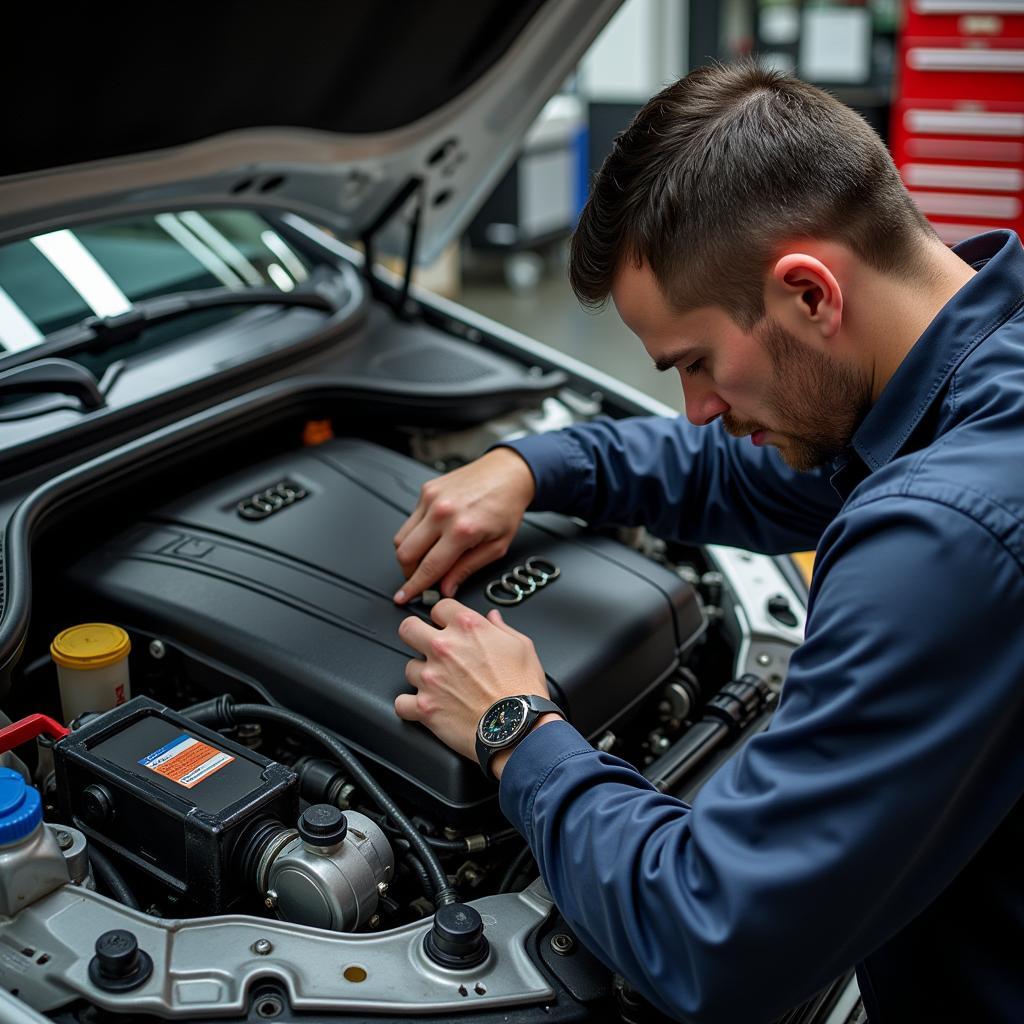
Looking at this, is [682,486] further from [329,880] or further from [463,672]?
[329,880]

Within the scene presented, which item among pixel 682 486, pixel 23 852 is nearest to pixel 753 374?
pixel 682 486

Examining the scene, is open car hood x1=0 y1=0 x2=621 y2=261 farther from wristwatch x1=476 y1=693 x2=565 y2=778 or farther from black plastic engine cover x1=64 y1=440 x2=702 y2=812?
wristwatch x1=476 y1=693 x2=565 y2=778

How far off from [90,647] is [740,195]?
82 cm

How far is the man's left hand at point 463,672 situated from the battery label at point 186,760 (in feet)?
0.62

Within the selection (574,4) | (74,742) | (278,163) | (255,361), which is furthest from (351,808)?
(574,4)

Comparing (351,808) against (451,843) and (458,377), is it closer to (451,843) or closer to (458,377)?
(451,843)

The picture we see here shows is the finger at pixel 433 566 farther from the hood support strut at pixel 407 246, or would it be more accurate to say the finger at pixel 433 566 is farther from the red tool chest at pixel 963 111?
the red tool chest at pixel 963 111

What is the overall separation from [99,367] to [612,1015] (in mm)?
1124

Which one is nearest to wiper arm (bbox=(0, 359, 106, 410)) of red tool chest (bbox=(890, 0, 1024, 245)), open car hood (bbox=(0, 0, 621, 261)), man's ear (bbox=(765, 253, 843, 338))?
open car hood (bbox=(0, 0, 621, 261))

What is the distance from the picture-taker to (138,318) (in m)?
1.68

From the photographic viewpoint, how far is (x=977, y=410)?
3.23ft

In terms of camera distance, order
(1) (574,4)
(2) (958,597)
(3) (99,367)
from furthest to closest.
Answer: (1) (574,4) < (3) (99,367) < (2) (958,597)

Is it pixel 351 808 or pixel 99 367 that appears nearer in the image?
pixel 351 808

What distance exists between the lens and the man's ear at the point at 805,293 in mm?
995
